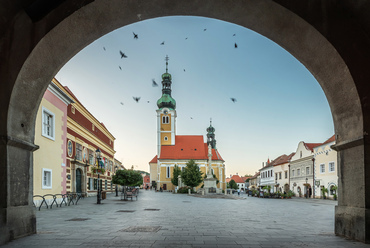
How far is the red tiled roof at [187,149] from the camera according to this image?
7488cm

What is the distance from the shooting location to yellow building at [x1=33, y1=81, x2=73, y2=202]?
17328 mm

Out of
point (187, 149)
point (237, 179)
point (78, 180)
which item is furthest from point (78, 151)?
point (237, 179)

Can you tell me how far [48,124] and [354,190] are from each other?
17.8m

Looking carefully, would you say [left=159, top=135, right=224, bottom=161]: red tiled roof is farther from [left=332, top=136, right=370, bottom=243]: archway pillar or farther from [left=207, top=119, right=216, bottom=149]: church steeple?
[left=332, top=136, right=370, bottom=243]: archway pillar

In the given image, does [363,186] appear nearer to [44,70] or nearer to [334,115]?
[334,115]

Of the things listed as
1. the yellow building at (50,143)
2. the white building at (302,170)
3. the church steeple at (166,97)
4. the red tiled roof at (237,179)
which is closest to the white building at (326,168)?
the white building at (302,170)

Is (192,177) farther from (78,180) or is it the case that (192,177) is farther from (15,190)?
(15,190)

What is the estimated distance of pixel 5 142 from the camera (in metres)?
Answer: 5.87

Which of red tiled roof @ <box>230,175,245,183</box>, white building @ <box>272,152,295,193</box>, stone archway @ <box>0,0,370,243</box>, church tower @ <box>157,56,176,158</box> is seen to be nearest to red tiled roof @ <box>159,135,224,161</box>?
church tower @ <box>157,56,176,158</box>

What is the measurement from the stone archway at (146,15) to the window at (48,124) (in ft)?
41.7

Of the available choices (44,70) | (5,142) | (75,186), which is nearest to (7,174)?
(5,142)

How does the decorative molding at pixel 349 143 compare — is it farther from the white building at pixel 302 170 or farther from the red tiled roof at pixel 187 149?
the red tiled roof at pixel 187 149

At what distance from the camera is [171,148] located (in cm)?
7644

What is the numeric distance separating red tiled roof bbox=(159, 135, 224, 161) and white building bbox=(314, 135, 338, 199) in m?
39.1
